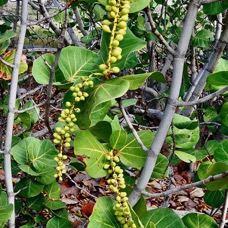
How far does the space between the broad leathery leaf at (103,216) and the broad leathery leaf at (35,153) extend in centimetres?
28

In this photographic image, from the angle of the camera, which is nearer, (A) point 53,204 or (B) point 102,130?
(B) point 102,130

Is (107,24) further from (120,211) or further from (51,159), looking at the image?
(51,159)

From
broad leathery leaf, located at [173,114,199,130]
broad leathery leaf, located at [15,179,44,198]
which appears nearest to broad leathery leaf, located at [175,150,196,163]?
broad leathery leaf, located at [173,114,199,130]

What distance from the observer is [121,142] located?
0.90 meters

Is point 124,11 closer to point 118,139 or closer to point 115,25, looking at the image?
point 115,25

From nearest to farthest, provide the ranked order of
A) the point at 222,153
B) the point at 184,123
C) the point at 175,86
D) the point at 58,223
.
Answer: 1. the point at 175,86
2. the point at 222,153
3. the point at 184,123
4. the point at 58,223

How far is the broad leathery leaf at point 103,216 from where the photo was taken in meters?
0.85

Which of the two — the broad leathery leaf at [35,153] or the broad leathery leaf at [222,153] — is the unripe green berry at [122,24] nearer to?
the broad leathery leaf at [222,153]

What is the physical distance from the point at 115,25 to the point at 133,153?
32cm

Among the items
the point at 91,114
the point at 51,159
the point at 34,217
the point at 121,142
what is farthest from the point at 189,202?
the point at 91,114

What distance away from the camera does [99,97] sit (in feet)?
2.26

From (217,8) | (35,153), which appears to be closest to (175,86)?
(217,8)

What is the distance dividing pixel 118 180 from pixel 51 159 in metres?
0.31

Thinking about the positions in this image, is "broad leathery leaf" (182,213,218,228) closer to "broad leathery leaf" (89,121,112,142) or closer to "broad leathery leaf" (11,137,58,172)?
"broad leathery leaf" (89,121,112,142)
